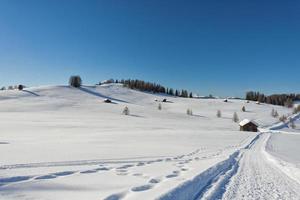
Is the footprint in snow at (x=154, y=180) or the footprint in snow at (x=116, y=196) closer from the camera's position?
the footprint in snow at (x=116, y=196)

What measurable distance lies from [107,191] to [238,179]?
4.36 meters

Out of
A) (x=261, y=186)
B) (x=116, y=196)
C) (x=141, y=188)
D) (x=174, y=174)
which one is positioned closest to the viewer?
(x=116, y=196)

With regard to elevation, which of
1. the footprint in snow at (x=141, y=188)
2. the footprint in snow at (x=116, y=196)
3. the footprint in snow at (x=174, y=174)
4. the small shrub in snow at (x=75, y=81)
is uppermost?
the small shrub in snow at (x=75, y=81)

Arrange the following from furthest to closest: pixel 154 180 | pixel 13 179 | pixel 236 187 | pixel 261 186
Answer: pixel 261 186 < pixel 154 180 < pixel 236 187 < pixel 13 179

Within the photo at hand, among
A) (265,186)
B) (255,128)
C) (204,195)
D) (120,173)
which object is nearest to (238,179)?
(265,186)

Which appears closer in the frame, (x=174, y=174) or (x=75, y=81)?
(x=174, y=174)

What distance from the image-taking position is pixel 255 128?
2505 inches

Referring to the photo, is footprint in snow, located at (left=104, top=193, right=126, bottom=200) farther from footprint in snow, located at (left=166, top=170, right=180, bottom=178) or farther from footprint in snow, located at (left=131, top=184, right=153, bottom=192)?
footprint in snow, located at (left=166, top=170, right=180, bottom=178)

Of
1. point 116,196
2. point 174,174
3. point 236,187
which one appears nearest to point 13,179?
point 116,196

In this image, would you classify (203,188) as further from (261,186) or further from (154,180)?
(261,186)

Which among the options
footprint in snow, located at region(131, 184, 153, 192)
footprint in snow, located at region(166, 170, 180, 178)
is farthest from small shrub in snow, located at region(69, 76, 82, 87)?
footprint in snow, located at region(131, 184, 153, 192)

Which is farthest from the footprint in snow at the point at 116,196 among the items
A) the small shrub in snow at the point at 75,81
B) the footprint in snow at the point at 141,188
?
the small shrub in snow at the point at 75,81

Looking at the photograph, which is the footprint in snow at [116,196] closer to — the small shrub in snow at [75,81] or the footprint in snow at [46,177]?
the footprint in snow at [46,177]

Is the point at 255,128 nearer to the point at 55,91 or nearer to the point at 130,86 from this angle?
the point at 55,91
